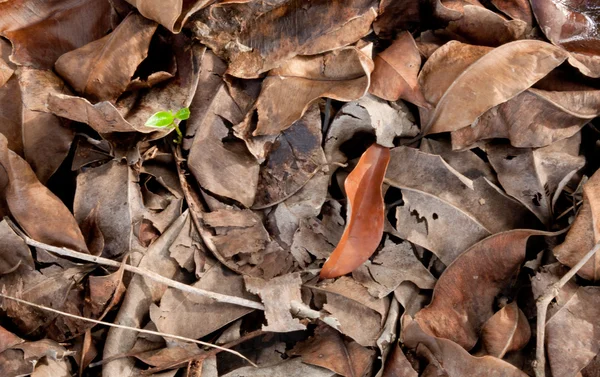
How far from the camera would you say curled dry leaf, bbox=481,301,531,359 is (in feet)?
4.78

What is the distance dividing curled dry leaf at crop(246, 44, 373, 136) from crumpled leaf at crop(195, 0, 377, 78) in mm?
26

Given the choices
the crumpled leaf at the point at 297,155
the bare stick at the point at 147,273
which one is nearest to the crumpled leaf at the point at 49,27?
the bare stick at the point at 147,273

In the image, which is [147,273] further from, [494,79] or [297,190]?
[494,79]

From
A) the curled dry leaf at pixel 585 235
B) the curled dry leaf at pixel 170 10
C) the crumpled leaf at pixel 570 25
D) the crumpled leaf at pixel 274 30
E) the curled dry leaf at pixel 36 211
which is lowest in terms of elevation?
the curled dry leaf at pixel 585 235

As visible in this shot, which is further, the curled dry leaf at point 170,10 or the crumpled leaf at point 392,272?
the crumpled leaf at point 392,272

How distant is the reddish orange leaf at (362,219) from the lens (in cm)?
150

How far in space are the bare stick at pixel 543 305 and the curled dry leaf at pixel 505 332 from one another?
0.16 feet

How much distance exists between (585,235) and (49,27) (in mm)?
1635

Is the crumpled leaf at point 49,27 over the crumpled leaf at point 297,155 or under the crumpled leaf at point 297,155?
over

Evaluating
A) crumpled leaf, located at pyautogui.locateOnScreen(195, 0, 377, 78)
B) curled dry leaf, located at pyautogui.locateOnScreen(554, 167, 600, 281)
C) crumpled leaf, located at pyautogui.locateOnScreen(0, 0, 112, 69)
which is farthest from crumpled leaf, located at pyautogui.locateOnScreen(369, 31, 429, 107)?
crumpled leaf, located at pyautogui.locateOnScreen(0, 0, 112, 69)

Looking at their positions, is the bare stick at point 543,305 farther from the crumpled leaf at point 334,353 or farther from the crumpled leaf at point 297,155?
the crumpled leaf at point 297,155

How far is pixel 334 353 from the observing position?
1482 millimetres

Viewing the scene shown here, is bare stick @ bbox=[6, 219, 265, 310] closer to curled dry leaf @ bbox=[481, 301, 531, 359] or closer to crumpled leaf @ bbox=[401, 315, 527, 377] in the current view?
crumpled leaf @ bbox=[401, 315, 527, 377]

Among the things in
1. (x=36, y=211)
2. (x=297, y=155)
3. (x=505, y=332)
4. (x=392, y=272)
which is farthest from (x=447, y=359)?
(x=36, y=211)
